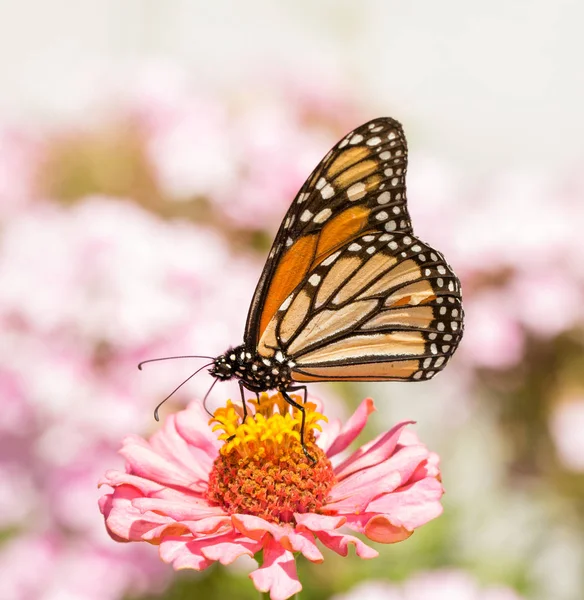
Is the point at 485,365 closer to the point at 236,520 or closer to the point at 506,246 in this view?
the point at 506,246

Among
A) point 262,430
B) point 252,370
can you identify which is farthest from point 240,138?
point 262,430

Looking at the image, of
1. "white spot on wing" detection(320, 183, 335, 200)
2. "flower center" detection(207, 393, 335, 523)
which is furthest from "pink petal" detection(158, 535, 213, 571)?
"white spot on wing" detection(320, 183, 335, 200)

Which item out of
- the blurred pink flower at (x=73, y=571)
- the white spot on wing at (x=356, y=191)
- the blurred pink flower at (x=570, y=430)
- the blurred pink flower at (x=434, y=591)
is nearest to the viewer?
the white spot on wing at (x=356, y=191)

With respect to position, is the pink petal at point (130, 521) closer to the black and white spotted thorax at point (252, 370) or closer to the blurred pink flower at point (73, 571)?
the black and white spotted thorax at point (252, 370)

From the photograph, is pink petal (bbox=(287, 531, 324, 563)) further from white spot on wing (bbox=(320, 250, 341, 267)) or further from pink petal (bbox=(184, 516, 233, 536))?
white spot on wing (bbox=(320, 250, 341, 267))

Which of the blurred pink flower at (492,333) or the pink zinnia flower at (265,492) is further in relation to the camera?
the blurred pink flower at (492,333)

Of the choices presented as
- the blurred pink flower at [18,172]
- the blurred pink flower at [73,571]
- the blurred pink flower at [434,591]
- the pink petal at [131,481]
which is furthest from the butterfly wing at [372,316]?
the blurred pink flower at [18,172]

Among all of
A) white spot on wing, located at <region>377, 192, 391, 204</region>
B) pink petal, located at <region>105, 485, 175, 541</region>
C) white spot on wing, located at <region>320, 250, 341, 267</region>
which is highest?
white spot on wing, located at <region>377, 192, 391, 204</region>

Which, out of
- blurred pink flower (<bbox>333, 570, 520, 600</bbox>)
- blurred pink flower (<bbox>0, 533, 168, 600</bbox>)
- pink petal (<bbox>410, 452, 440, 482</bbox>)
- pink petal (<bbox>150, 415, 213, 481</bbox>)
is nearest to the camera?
pink petal (<bbox>410, 452, 440, 482</bbox>)
